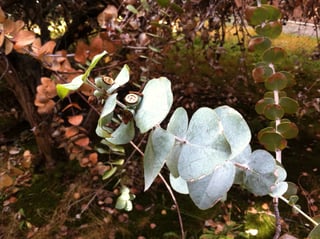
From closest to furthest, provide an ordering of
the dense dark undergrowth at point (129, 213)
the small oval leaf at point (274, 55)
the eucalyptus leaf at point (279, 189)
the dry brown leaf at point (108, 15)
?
the eucalyptus leaf at point (279, 189) < the small oval leaf at point (274, 55) < the dry brown leaf at point (108, 15) < the dense dark undergrowth at point (129, 213)

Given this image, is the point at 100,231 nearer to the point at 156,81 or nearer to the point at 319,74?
the point at 156,81

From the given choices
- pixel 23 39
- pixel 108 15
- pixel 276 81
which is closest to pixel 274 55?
pixel 276 81

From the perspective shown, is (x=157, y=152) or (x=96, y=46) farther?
(x=96, y=46)

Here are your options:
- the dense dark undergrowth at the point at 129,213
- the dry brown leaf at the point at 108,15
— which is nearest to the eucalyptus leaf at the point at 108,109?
the dry brown leaf at the point at 108,15

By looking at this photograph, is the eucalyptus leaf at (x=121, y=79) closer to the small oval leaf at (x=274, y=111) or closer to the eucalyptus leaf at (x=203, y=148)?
the eucalyptus leaf at (x=203, y=148)

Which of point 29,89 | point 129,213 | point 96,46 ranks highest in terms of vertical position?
point 96,46

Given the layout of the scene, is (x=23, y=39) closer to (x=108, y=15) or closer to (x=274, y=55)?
(x=108, y=15)

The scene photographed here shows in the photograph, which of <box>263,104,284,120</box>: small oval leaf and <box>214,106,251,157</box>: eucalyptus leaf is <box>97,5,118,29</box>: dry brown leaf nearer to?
<box>263,104,284,120</box>: small oval leaf
